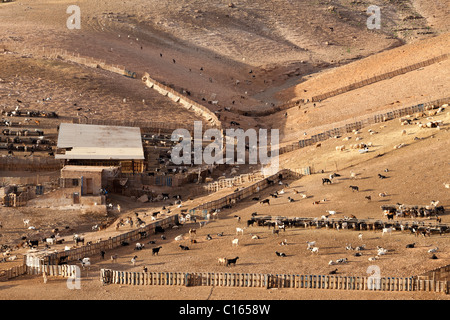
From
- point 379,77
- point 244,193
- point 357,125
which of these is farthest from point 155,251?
point 379,77

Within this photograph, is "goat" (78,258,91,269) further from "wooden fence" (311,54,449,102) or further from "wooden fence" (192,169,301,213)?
"wooden fence" (311,54,449,102)

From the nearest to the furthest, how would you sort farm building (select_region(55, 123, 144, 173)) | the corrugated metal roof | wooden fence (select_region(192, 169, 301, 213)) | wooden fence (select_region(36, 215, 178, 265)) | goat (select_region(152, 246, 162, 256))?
wooden fence (select_region(36, 215, 178, 265)) < goat (select_region(152, 246, 162, 256)) < wooden fence (select_region(192, 169, 301, 213)) < farm building (select_region(55, 123, 144, 173)) < the corrugated metal roof

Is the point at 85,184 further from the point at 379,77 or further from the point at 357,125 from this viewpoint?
the point at 379,77

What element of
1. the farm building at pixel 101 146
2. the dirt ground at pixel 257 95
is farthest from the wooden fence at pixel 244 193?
the farm building at pixel 101 146

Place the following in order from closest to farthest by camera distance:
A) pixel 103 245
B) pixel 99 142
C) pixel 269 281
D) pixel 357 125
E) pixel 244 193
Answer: pixel 269 281
pixel 103 245
pixel 244 193
pixel 99 142
pixel 357 125

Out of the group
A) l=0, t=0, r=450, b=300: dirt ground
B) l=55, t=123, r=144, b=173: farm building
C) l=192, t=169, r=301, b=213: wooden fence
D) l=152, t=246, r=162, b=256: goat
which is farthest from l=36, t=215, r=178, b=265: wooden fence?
l=55, t=123, r=144, b=173: farm building
